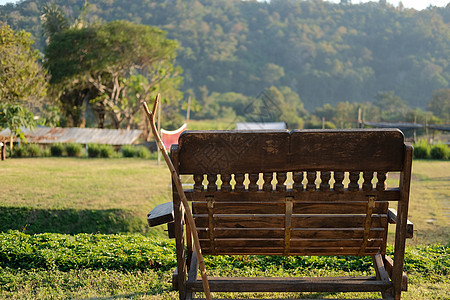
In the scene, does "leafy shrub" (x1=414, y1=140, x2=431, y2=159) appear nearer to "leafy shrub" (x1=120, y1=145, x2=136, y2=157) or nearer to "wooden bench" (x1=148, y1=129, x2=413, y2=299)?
"leafy shrub" (x1=120, y1=145, x2=136, y2=157)

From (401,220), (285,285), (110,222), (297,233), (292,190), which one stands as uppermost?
(292,190)

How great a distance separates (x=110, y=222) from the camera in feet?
16.2

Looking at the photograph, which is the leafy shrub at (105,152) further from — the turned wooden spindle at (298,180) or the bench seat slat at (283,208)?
the turned wooden spindle at (298,180)

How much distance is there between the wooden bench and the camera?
185cm

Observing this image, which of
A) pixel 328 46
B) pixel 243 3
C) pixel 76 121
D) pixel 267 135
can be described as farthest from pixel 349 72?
pixel 267 135

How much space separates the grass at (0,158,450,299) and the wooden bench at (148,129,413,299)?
520mm

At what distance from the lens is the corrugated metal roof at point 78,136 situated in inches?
516

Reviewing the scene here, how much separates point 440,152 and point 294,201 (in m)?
10.9

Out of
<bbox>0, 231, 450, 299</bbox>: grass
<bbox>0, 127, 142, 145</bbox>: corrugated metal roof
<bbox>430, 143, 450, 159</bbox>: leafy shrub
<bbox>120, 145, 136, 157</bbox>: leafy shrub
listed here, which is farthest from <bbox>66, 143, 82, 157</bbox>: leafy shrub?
<bbox>430, 143, 450, 159</bbox>: leafy shrub

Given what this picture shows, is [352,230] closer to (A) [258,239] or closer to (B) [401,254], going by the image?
(B) [401,254]

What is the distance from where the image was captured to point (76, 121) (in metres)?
19.6

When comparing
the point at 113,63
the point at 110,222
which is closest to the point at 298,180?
the point at 110,222

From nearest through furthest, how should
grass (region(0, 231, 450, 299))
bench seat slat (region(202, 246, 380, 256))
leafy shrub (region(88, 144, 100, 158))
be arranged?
bench seat slat (region(202, 246, 380, 256))
grass (region(0, 231, 450, 299))
leafy shrub (region(88, 144, 100, 158))

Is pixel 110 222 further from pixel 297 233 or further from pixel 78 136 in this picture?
pixel 78 136
